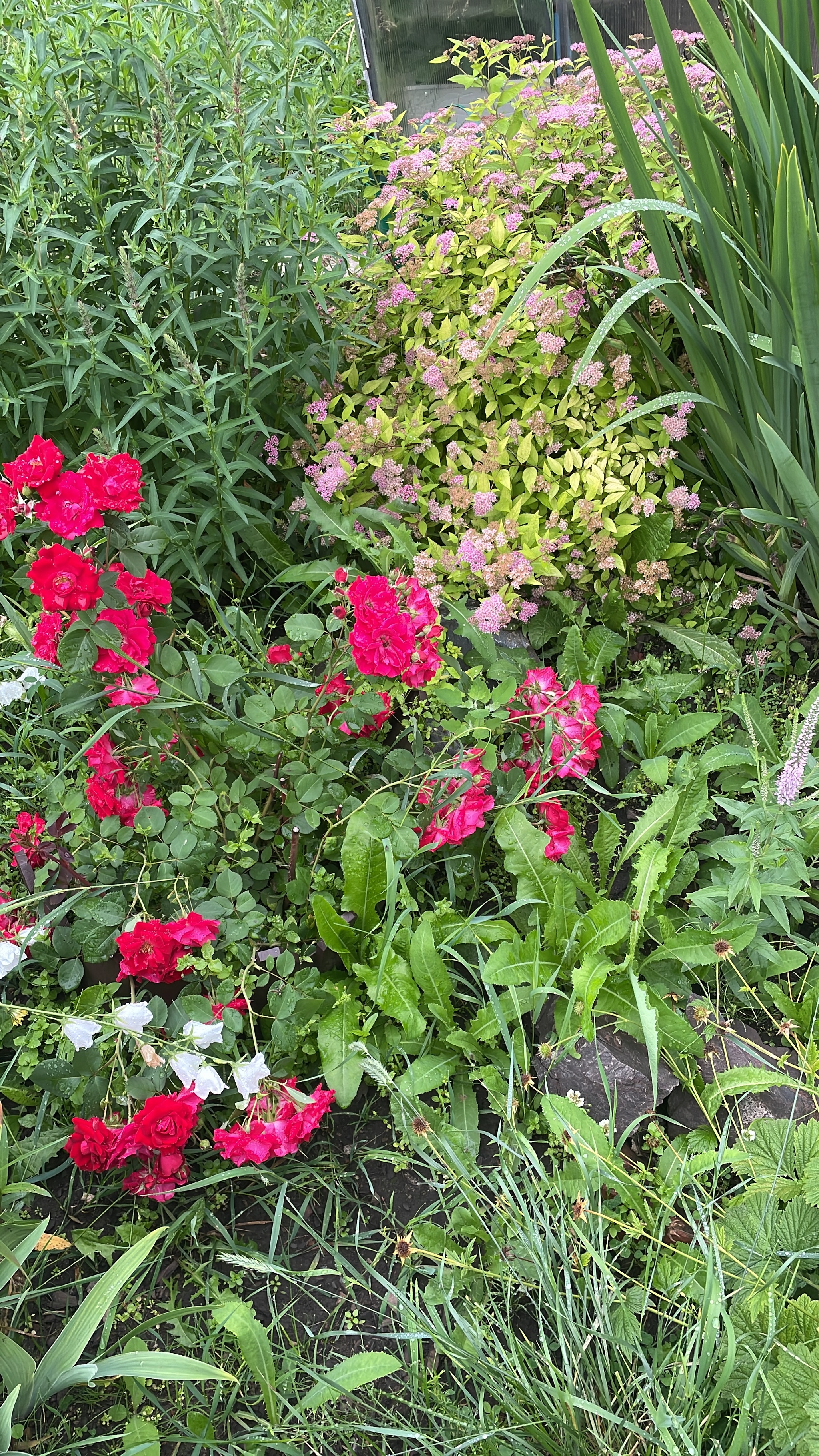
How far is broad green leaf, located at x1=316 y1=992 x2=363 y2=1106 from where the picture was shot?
5.27 ft

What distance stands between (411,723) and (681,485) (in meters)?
0.91

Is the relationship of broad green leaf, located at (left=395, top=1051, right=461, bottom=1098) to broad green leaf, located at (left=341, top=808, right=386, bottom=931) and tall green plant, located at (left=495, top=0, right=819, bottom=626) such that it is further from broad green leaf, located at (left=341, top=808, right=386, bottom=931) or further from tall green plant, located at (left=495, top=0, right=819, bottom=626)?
tall green plant, located at (left=495, top=0, right=819, bottom=626)

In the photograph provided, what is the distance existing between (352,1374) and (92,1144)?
1.56 feet

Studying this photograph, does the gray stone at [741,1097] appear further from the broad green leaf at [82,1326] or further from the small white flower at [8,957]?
the small white flower at [8,957]

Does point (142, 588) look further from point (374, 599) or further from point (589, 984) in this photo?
point (589, 984)

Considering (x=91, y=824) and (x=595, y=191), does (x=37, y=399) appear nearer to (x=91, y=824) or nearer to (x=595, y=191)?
(x=91, y=824)

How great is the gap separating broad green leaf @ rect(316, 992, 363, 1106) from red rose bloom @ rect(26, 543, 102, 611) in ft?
2.55

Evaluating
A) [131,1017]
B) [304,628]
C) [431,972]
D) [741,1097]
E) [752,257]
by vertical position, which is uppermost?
[752,257]

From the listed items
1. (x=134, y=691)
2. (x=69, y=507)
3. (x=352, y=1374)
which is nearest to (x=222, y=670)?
(x=134, y=691)

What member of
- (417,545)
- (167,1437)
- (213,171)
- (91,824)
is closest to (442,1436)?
(167,1437)

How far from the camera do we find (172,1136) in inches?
55.1

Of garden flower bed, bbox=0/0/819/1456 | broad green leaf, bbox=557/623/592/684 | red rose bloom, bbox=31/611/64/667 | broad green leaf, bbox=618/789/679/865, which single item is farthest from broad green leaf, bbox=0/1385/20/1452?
broad green leaf, bbox=557/623/592/684

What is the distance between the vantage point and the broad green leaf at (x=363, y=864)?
5.68ft

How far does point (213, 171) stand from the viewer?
2094 millimetres
